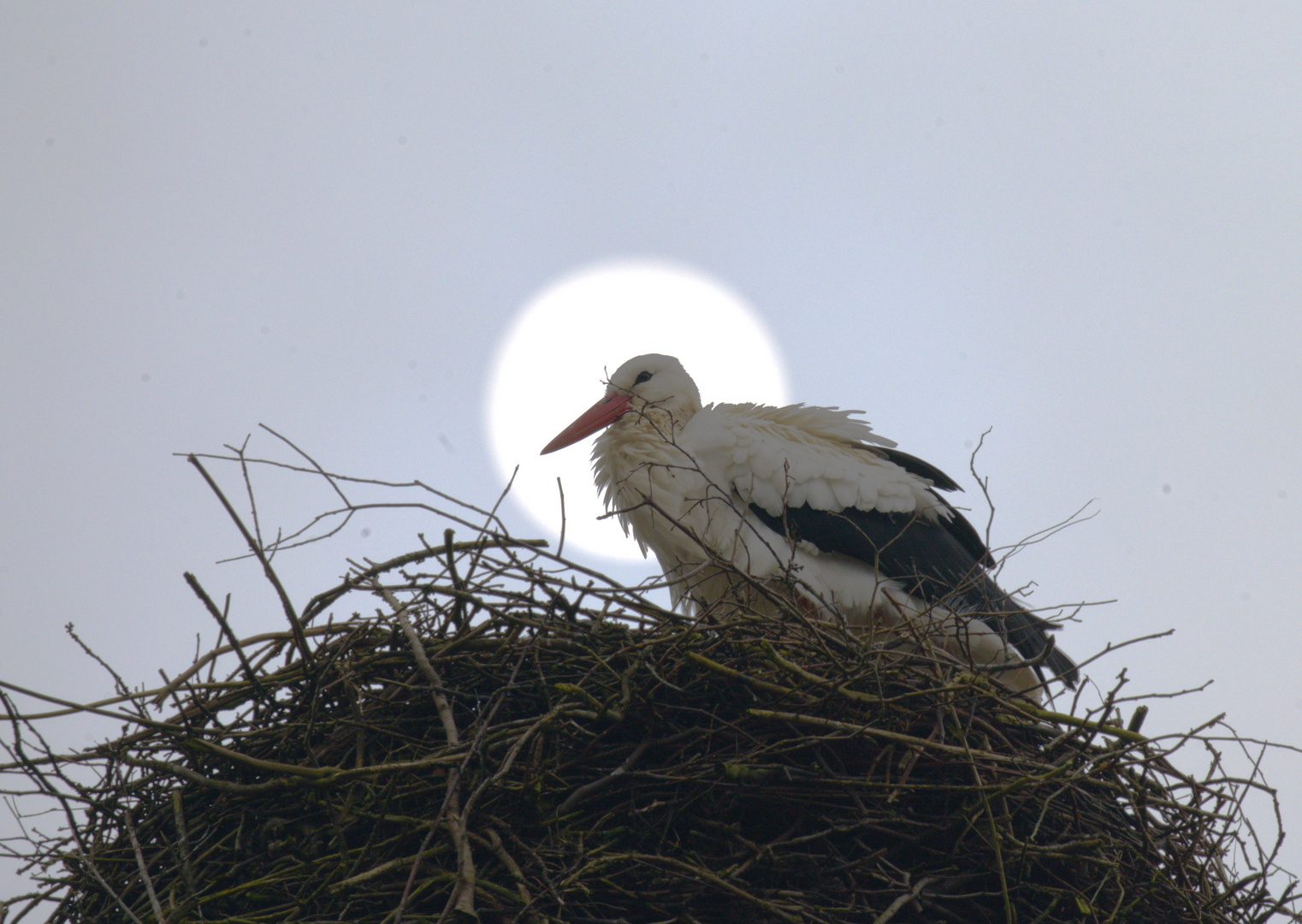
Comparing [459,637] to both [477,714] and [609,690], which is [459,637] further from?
[609,690]

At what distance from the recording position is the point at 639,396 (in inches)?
146

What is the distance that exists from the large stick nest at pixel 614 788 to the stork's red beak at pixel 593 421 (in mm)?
1559

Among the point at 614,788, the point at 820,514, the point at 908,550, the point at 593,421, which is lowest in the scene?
the point at 614,788

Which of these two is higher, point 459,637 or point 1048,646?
point 459,637

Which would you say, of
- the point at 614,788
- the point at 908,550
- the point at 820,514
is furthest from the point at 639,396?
the point at 614,788

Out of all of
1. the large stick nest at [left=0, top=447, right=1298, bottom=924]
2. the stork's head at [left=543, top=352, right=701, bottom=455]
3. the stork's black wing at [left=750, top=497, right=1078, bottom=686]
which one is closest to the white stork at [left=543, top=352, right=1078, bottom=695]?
the stork's black wing at [left=750, top=497, right=1078, bottom=686]

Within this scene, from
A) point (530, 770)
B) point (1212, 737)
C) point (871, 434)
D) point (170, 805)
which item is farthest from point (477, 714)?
point (871, 434)

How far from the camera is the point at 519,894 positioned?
5.68 feet

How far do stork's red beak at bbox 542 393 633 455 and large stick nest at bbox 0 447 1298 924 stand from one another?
61.4 inches

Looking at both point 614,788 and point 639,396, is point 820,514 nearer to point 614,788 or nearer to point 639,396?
point 639,396

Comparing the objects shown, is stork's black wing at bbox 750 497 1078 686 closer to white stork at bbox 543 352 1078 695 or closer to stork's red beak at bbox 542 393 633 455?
white stork at bbox 543 352 1078 695

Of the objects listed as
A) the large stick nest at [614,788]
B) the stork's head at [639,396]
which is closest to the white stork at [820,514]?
the stork's head at [639,396]

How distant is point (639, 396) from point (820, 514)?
95cm

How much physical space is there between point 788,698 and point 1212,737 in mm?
877
